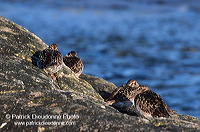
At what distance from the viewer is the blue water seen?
18.6 m

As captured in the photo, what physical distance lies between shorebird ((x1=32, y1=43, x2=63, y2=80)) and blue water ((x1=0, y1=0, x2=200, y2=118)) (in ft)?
23.1

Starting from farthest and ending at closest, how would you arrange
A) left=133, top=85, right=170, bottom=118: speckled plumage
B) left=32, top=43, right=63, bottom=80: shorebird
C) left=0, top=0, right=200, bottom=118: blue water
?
left=0, top=0, right=200, bottom=118: blue water → left=32, top=43, right=63, bottom=80: shorebird → left=133, top=85, right=170, bottom=118: speckled plumage

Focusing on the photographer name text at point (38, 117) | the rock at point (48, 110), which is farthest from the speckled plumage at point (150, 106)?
the photographer name text at point (38, 117)

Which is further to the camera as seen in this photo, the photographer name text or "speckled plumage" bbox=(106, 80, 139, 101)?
"speckled plumage" bbox=(106, 80, 139, 101)

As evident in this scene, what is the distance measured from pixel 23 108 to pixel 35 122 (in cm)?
35

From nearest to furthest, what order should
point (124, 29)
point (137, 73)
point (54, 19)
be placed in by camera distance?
point (137, 73), point (124, 29), point (54, 19)

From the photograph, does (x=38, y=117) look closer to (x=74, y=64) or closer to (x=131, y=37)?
(x=74, y=64)

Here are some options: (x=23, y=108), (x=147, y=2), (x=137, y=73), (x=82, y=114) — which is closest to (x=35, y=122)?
(x=23, y=108)

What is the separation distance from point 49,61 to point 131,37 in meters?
24.6

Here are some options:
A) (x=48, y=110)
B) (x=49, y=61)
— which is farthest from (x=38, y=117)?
(x=49, y=61)

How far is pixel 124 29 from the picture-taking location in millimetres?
35469

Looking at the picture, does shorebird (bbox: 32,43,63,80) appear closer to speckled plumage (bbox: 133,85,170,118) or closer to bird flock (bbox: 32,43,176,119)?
bird flock (bbox: 32,43,176,119)

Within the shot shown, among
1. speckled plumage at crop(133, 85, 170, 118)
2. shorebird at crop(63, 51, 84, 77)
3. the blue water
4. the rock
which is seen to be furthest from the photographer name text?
the blue water

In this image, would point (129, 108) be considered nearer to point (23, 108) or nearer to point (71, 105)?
point (71, 105)
